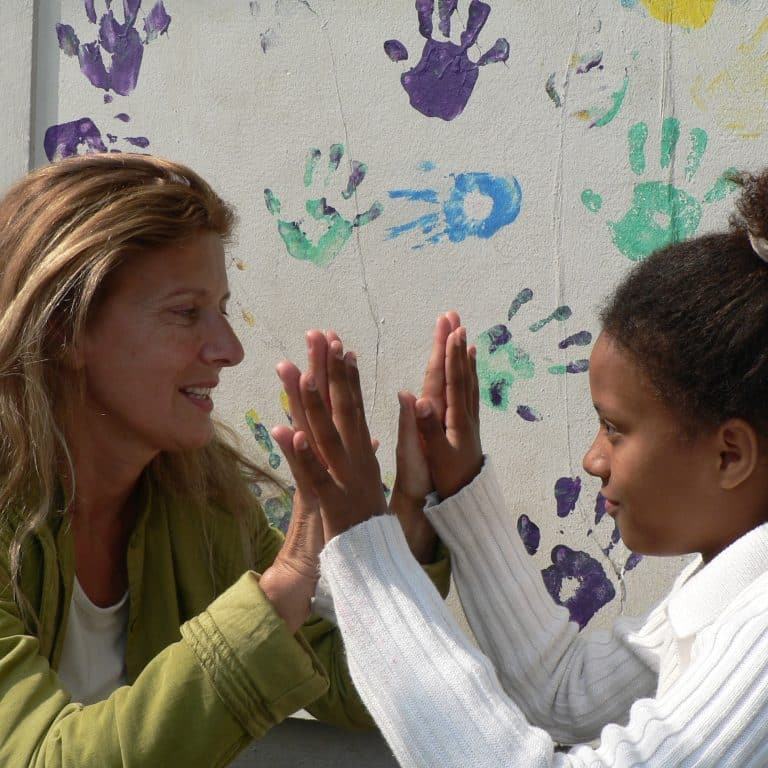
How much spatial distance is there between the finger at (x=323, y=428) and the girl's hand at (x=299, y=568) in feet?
0.35

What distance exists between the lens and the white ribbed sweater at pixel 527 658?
1.32 meters

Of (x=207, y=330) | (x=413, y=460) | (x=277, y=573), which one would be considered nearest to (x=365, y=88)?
(x=207, y=330)

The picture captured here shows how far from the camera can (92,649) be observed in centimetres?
198

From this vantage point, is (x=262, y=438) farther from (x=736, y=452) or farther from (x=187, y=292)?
(x=736, y=452)

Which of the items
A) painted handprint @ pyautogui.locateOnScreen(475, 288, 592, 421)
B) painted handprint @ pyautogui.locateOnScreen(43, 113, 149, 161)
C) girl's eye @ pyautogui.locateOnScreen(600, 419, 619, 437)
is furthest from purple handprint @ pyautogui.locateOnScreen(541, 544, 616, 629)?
painted handprint @ pyautogui.locateOnScreen(43, 113, 149, 161)

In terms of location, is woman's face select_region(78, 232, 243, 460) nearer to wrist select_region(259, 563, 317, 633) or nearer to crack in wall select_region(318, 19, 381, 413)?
wrist select_region(259, 563, 317, 633)

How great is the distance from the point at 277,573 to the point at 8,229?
0.77m

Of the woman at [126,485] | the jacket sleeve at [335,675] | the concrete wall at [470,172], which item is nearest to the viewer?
the woman at [126,485]

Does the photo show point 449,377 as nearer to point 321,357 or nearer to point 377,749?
point 321,357

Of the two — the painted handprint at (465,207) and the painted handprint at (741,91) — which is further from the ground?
the painted handprint at (741,91)

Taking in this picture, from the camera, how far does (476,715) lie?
4.51 ft

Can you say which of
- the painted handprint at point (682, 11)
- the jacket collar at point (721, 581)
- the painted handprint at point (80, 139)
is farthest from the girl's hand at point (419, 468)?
the painted handprint at point (80, 139)

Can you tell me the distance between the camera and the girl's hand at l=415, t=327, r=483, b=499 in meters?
1.91

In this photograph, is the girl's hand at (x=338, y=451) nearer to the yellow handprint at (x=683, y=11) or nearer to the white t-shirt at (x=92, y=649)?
the white t-shirt at (x=92, y=649)
